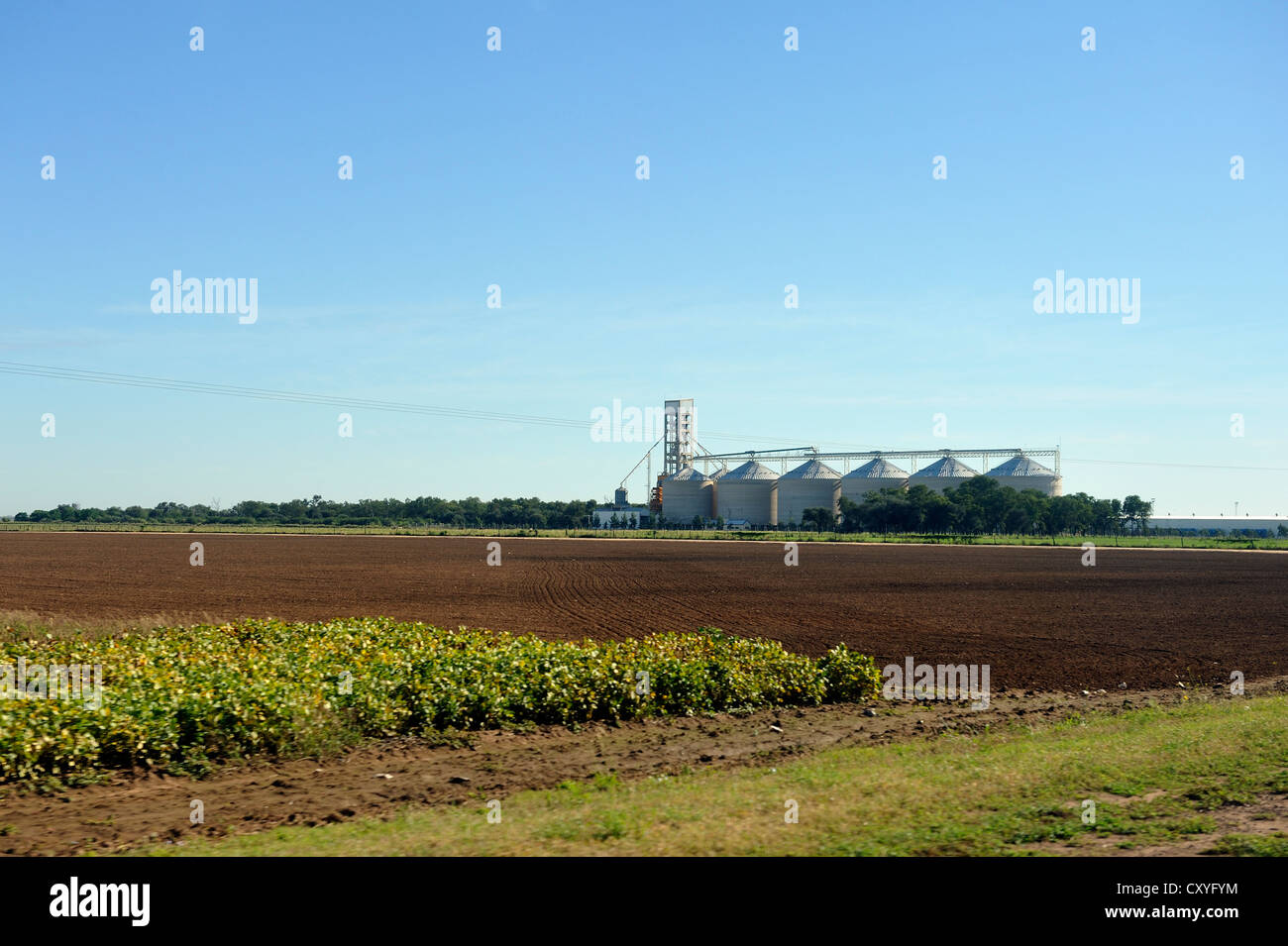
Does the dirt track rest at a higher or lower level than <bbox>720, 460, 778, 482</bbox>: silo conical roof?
lower

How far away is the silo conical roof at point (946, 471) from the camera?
474 feet

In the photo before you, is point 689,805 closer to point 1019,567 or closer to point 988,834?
point 988,834

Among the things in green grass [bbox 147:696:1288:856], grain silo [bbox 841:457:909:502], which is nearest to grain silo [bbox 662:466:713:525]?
grain silo [bbox 841:457:909:502]

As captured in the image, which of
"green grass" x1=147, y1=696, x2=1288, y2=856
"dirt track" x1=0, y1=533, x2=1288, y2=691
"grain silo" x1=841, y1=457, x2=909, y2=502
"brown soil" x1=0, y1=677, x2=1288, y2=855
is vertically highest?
"grain silo" x1=841, y1=457, x2=909, y2=502

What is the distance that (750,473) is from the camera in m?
154

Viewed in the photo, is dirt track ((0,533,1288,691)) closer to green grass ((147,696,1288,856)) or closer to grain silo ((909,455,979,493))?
green grass ((147,696,1288,856))

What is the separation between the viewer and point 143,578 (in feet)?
149

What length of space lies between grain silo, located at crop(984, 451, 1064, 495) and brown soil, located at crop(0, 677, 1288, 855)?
130m

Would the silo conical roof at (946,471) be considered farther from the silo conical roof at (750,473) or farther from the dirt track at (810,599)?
the dirt track at (810,599)

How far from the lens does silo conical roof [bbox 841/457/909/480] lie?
147250mm

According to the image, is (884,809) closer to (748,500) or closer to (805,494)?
(748,500)
